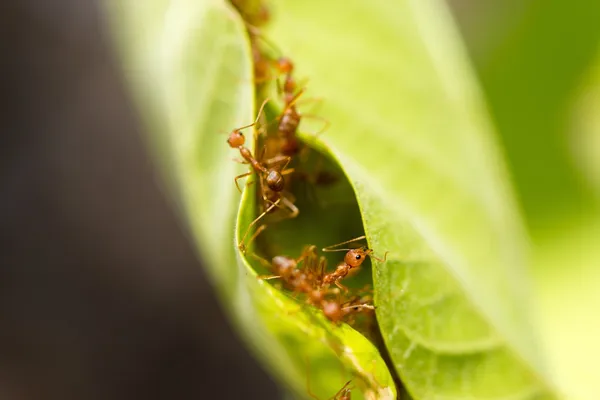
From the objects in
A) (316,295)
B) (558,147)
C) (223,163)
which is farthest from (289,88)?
(558,147)

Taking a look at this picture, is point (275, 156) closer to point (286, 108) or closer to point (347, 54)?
point (286, 108)

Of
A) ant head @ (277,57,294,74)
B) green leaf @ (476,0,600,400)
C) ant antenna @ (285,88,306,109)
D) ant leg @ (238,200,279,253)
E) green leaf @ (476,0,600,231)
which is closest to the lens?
ant leg @ (238,200,279,253)

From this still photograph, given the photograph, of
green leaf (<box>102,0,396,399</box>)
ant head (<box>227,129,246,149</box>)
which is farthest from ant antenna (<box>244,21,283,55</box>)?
ant head (<box>227,129,246,149</box>)

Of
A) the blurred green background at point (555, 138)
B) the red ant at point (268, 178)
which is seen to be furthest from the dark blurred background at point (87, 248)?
the red ant at point (268, 178)

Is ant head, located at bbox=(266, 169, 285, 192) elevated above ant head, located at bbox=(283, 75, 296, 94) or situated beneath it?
situated beneath

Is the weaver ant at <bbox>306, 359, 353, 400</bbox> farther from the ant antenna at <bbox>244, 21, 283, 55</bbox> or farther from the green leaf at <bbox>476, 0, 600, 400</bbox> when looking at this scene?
the green leaf at <bbox>476, 0, 600, 400</bbox>

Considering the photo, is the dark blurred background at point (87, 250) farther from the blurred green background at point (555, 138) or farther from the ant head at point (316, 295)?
the ant head at point (316, 295)
